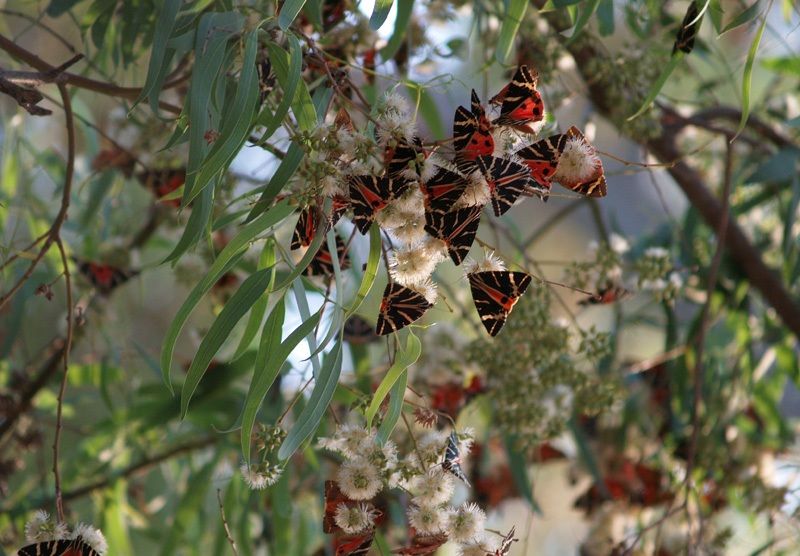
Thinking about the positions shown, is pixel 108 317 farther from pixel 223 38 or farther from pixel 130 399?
pixel 223 38

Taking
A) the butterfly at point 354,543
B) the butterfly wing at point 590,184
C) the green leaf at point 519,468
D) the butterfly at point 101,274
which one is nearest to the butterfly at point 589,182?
the butterfly wing at point 590,184

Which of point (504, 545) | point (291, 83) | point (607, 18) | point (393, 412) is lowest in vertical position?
point (504, 545)

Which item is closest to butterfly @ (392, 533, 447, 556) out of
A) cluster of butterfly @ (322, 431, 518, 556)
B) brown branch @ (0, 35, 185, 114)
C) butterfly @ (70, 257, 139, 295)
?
cluster of butterfly @ (322, 431, 518, 556)

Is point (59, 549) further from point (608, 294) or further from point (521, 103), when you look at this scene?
point (608, 294)

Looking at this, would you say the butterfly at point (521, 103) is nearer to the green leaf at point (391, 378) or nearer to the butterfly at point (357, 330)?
the green leaf at point (391, 378)

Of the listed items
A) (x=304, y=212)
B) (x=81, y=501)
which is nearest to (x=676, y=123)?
(x=304, y=212)

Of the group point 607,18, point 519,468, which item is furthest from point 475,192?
point 519,468

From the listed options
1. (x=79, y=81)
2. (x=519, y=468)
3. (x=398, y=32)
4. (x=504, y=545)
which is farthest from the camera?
(x=519, y=468)

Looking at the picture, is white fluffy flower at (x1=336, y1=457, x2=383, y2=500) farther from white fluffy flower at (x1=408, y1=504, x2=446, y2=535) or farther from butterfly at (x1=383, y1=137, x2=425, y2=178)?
butterfly at (x1=383, y1=137, x2=425, y2=178)
